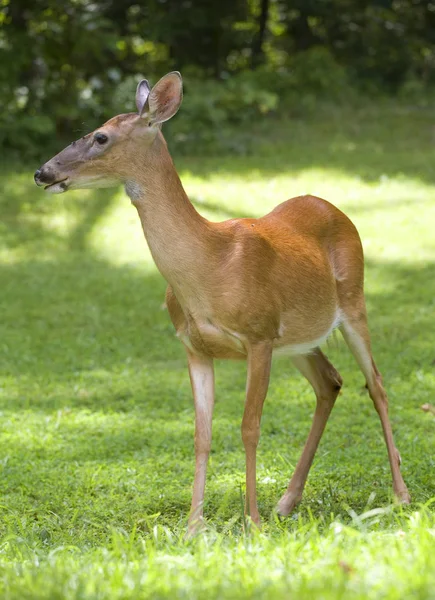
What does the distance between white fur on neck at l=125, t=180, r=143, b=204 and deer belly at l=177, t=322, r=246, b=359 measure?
2.06 feet

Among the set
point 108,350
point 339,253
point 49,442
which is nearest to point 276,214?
point 339,253

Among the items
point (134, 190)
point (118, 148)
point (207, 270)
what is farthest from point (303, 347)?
point (118, 148)

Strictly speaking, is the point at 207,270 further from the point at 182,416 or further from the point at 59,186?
the point at 182,416

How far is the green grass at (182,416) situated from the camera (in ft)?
11.1

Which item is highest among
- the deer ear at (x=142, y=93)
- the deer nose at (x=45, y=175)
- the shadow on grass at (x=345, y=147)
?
the deer ear at (x=142, y=93)

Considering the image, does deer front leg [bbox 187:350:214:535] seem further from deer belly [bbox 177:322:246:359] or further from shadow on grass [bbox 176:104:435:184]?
shadow on grass [bbox 176:104:435:184]

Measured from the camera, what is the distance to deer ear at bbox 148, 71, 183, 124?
15.1ft

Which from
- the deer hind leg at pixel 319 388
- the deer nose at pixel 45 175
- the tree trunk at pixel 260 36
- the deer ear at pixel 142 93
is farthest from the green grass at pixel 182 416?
the tree trunk at pixel 260 36

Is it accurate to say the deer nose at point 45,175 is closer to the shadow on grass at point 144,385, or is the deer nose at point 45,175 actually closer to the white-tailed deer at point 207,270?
the white-tailed deer at point 207,270

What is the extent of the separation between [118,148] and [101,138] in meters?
Answer: 0.09

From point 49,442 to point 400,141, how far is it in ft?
31.3

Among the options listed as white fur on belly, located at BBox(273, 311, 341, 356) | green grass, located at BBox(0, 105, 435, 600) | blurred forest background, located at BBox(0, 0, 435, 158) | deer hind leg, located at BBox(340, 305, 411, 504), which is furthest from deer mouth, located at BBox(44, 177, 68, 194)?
blurred forest background, located at BBox(0, 0, 435, 158)

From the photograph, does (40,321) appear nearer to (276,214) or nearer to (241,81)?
(276,214)

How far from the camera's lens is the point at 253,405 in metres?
4.83
